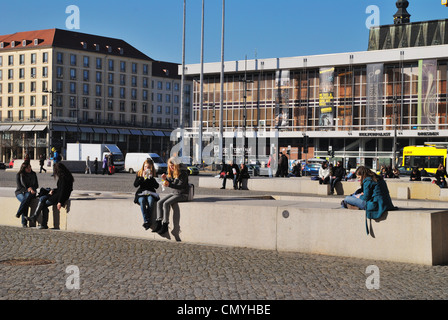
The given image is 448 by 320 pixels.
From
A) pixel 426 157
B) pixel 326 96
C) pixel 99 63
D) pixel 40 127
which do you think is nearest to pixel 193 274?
pixel 426 157

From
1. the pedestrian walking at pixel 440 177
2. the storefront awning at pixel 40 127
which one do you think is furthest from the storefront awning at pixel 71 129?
the pedestrian walking at pixel 440 177

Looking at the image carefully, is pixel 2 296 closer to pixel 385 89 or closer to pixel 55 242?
pixel 55 242

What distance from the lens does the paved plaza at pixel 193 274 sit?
7773 millimetres

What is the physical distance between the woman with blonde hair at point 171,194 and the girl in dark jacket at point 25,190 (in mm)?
3677

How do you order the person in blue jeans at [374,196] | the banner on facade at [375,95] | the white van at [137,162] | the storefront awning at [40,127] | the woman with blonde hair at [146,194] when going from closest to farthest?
the person in blue jeans at [374,196]
the woman with blonde hair at [146,194]
the white van at [137,162]
the banner on facade at [375,95]
the storefront awning at [40,127]

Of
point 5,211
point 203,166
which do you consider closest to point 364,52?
point 203,166

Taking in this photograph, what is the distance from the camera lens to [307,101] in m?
75.7

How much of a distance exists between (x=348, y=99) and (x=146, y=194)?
204 feet

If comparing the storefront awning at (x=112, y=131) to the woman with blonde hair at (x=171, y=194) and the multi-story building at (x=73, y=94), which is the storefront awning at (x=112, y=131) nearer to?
the multi-story building at (x=73, y=94)

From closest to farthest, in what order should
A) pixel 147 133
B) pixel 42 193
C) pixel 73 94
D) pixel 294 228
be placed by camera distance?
pixel 294 228 → pixel 42 193 → pixel 73 94 → pixel 147 133

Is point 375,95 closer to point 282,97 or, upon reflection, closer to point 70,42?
point 282,97

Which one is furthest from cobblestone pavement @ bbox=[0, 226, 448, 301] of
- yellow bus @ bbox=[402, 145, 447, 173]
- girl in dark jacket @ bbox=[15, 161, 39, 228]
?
yellow bus @ bbox=[402, 145, 447, 173]

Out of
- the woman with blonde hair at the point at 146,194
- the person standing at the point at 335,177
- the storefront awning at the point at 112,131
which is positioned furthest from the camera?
the storefront awning at the point at 112,131

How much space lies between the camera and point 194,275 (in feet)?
29.7
